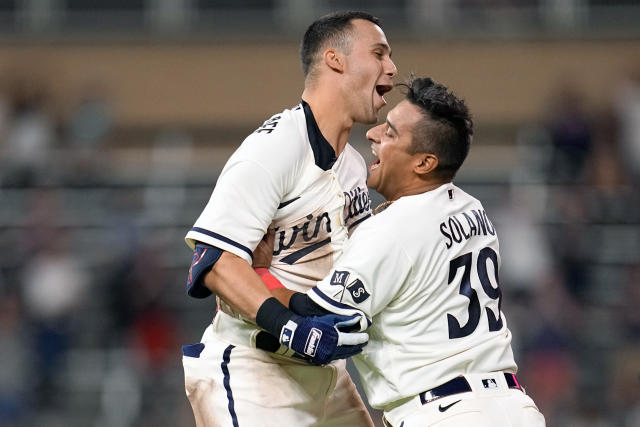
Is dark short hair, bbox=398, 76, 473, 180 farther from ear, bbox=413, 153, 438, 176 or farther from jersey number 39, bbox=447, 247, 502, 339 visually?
jersey number 39, bbox=447, 247, 502, 339

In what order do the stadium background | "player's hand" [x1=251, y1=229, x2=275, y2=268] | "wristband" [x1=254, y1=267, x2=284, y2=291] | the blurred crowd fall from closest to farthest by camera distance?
"wristband" [x1=254, y1=267, x2=284, y2=291]
"player's hand" [x1=251, y1=229, x2=275, y2=268]
the blurred crowd
the stadium background

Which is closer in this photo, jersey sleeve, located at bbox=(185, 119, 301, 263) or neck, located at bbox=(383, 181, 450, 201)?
jersey sleeve, located at bbox=(185, 119, 301, 263)

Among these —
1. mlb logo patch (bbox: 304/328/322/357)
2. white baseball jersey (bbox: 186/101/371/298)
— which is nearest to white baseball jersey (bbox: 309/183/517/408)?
mlb logo patch (bbox: 304/328/322/357)

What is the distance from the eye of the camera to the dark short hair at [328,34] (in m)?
4.38

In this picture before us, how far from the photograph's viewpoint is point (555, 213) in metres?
9.67

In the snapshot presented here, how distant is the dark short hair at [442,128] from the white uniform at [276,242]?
0.40 m

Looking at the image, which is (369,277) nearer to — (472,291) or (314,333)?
(314,333)

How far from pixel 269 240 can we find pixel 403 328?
0.66 metres

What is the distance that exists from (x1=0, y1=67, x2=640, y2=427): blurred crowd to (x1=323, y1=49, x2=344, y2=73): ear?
4746 millimetres

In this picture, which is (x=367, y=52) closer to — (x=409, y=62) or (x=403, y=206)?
(x=403, y=206)

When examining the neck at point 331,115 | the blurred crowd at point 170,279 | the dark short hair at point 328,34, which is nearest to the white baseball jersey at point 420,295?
the neck at point 331,115

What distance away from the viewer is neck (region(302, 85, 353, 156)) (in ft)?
14.0

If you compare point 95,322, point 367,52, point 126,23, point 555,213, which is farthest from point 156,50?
point 367,52

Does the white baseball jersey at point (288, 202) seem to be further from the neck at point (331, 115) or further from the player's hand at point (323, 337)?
the player's hand at point (323, 337)
